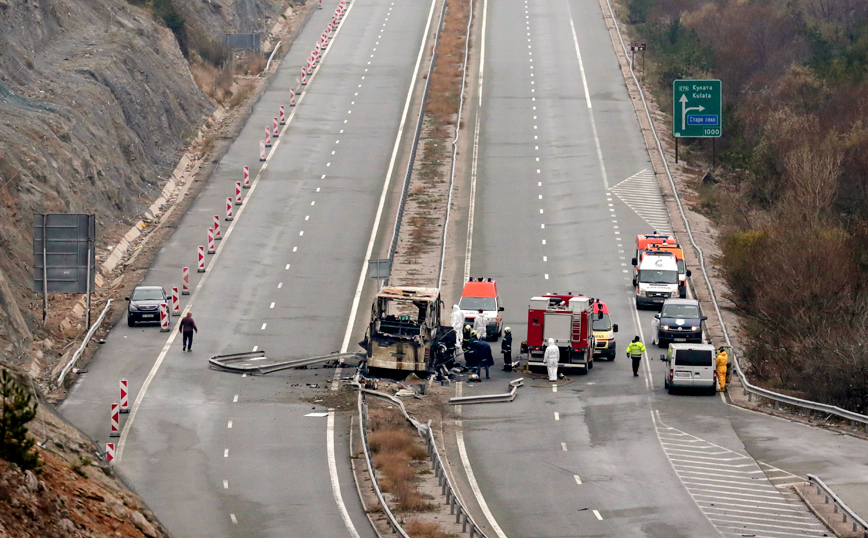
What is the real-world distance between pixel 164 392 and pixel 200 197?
85.1 ft

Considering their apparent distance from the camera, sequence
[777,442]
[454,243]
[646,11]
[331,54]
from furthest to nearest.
A: [646,11] < [331,54] < [454,243] < [777,442]

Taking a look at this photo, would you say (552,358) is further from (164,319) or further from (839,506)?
(839,506)

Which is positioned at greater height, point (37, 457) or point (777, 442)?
point (37, 457)

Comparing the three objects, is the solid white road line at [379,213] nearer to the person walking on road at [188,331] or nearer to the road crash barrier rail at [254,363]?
the road crash barrier rail at [254,363]

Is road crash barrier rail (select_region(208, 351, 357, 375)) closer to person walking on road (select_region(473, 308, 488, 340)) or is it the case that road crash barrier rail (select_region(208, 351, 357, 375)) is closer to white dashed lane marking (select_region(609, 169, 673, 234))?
person walking on road (select_region(473, 308, 488, 340))

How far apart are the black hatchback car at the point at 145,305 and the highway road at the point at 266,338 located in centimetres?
36

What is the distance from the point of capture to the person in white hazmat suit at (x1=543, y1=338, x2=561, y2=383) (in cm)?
Answer: 3838

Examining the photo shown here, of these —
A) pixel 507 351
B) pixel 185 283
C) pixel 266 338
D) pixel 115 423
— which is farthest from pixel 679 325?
pixel 115 423

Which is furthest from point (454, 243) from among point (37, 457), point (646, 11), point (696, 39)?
point (646, 11)

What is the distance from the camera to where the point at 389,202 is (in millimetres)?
60938

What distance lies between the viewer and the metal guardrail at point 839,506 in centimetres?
2460

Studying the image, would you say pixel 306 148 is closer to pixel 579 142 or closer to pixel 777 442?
pixel 579 142

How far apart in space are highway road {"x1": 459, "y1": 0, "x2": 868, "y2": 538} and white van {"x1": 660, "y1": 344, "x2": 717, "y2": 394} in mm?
455

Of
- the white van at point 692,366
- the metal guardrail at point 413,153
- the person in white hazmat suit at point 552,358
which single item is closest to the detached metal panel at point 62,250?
the metal guardrail at point 413,153
